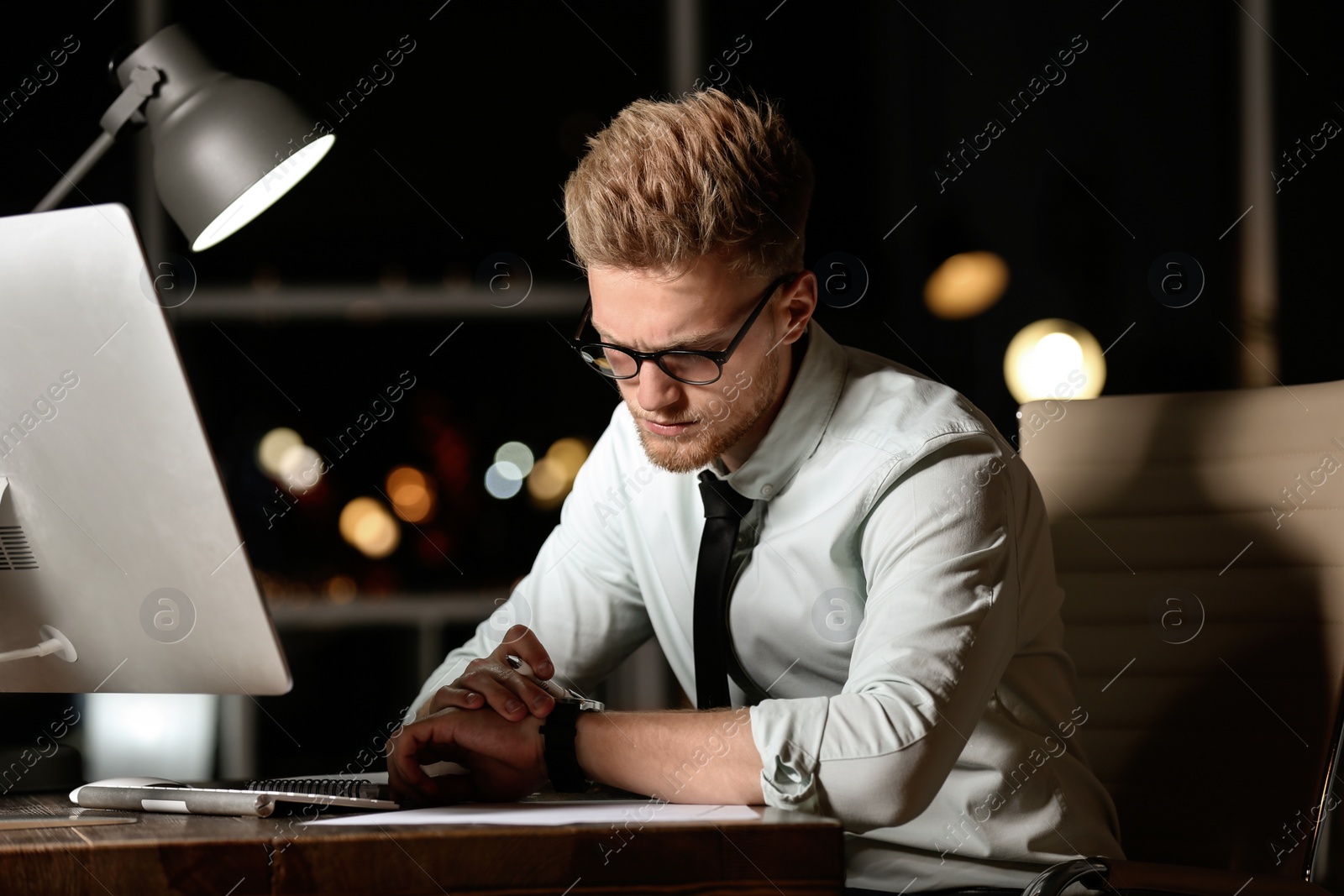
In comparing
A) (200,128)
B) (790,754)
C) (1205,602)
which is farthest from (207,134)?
(1205,602)

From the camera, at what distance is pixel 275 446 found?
246 cm

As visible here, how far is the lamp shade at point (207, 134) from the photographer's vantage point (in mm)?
1154

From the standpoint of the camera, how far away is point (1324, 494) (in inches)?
51.5

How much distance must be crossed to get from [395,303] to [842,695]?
1.77m

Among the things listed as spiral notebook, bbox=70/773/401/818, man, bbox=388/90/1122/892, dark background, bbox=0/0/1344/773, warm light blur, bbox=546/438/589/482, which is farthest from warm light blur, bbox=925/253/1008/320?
spiral notebook, bbox=70/773/401/818

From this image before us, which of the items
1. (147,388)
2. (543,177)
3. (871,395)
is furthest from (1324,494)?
(543,177)

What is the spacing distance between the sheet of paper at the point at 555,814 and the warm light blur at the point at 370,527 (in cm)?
162

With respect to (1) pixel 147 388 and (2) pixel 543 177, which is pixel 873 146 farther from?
(1) pixel 147 388

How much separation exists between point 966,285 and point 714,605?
1.58 metres

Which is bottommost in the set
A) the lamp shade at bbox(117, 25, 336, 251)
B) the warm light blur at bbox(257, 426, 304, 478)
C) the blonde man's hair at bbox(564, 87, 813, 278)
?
the blonde man's hair at bbox(564, 87, 813, 278)

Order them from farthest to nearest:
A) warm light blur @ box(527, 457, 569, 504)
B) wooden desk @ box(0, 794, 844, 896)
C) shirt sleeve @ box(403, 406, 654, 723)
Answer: warm light blur @ box(527, 457, 569, 504), shirt sleeve @ box(403, 406, 654, 723), wooden desk @ box(0, 794, 844, 896)

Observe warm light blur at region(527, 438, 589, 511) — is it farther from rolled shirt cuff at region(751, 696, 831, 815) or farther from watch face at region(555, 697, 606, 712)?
rolled shirt cuff at region(751, 696, 831, 815)

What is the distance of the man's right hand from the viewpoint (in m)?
Answer: 1.02

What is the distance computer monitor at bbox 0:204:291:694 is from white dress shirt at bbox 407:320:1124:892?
0.45m
